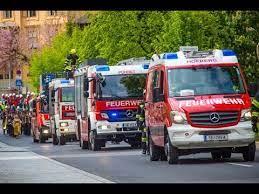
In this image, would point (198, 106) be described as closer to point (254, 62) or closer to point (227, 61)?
point (227, 61)

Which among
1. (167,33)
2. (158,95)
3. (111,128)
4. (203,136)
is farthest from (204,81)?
(167,33)

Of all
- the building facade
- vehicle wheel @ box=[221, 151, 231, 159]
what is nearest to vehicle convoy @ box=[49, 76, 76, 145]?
vehicle wheel @ box=[221, 151, 231, 159]

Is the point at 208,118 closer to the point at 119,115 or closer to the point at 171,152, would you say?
the point at 171,152

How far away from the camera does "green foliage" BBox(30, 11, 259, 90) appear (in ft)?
126

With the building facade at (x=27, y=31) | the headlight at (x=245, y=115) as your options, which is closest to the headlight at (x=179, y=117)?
the headlight at (x=245, y=115)

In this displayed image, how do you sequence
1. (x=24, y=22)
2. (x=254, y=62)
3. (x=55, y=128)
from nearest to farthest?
(x=254, y=62) → (x=55, y=128) → (x=24, y=22)

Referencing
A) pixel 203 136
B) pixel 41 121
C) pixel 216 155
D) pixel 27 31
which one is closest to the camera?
pixel 203 136

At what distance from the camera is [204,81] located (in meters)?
23.4

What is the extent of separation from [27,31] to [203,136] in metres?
111

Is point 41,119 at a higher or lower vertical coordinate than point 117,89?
lower

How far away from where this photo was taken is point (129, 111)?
107 ft

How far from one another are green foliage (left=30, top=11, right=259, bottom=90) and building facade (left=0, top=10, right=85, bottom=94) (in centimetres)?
4614

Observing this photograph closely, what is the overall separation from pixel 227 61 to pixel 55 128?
69.8 feet
